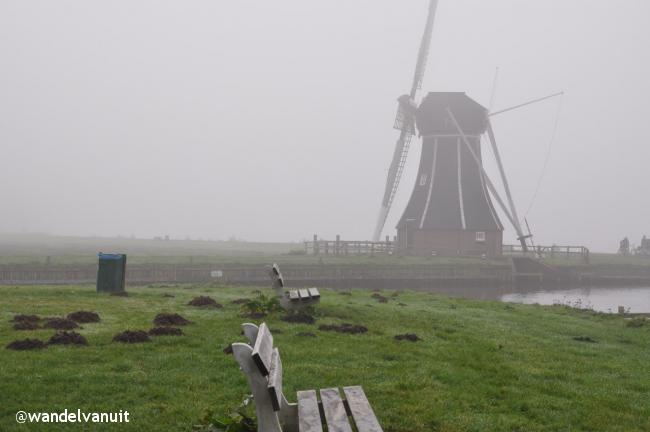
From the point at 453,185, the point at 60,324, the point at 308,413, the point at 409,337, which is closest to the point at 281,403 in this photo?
the point at 308,413

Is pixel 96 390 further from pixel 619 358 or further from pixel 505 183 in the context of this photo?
pixel 505 183

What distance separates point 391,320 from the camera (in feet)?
50.4

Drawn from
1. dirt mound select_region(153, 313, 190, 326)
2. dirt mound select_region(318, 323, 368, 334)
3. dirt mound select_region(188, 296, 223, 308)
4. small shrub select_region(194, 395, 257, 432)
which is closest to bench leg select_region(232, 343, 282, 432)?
small shrub select_region(194, 395, 257, 432)

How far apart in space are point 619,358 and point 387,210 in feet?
177

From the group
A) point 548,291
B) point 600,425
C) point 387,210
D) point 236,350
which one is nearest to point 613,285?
point 548,291

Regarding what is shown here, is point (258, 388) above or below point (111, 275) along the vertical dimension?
above

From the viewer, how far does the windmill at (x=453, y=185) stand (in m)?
57.6

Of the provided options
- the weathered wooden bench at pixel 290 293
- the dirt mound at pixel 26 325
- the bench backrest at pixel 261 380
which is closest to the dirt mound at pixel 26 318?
the dirt mound at pixel 26 325

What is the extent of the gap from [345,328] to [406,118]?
50892mm

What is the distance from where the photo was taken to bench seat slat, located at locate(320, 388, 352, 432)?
5.10 metres

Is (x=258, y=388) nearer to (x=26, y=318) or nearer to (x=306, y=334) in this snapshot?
(x=306, y=334)

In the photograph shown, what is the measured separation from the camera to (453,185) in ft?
189

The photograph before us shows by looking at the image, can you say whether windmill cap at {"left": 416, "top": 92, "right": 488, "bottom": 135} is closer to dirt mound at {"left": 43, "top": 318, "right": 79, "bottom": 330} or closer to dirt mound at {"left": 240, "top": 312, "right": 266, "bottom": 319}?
dirt mound at {"left": 240, "top": 312, "right": 266, "bottom": 319}

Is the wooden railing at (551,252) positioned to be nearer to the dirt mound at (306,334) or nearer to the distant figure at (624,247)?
the distant figure at (624,247)
